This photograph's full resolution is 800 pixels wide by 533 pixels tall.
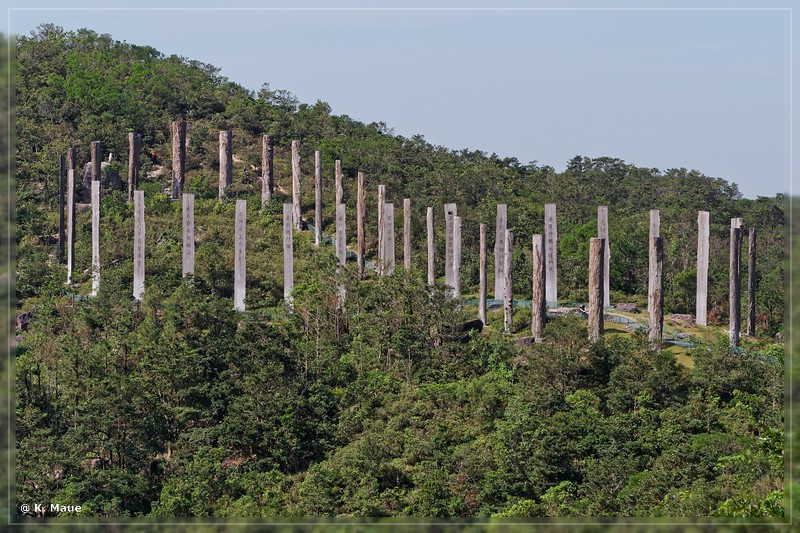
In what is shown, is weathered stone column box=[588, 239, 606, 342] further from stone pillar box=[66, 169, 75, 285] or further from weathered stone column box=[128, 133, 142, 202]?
weathered stone column box=[128, 133, 142, 202]

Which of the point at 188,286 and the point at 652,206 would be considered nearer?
the point at 188,286

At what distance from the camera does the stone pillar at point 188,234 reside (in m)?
24.2

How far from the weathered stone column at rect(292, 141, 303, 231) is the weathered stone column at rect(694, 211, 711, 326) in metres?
9.61

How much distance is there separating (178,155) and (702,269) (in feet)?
43.8

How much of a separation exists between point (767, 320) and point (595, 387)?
26.3ft

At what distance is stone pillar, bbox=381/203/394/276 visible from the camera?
26.3 m

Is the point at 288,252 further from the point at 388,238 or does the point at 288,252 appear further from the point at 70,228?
the point at 70,228

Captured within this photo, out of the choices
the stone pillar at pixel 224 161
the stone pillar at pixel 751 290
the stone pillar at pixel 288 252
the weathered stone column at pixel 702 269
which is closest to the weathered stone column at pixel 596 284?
the weathered stone column at pixel 702 269

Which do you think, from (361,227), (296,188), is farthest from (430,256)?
(296,188)

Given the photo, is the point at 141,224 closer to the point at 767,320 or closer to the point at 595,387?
the point at 595,387

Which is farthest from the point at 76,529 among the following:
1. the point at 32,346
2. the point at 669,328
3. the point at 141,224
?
the point at 669,328

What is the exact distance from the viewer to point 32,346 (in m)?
22.2

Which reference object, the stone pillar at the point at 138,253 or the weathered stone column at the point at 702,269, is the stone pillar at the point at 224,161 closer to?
the stone pillar at the point at 138,253

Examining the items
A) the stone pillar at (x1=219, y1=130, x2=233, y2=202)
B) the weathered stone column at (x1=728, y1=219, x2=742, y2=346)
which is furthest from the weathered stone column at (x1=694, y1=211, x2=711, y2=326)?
the stone pillar at (x1=219, y1=130, x2=233, y2=202)
